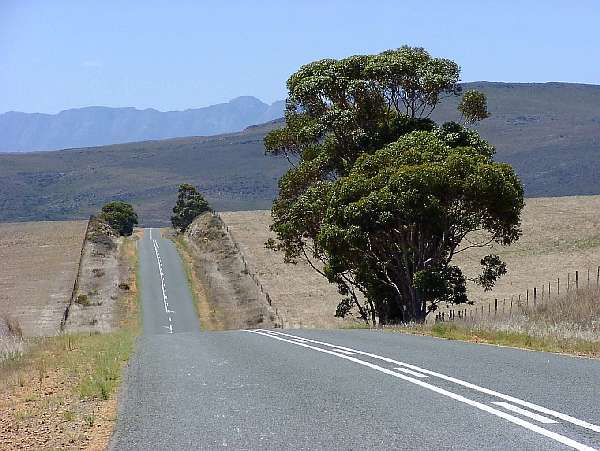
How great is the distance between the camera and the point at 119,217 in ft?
385

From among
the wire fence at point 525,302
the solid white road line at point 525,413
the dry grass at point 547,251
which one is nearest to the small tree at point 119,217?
the dry grass at point 547,251

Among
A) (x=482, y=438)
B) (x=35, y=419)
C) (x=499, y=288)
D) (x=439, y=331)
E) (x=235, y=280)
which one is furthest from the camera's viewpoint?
(x=235, y=280)

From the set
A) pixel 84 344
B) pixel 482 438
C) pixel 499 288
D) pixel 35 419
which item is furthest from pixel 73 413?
pixel 499 288

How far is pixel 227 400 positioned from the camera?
11.0 metres

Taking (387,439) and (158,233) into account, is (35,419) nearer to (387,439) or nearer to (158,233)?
(387,439)

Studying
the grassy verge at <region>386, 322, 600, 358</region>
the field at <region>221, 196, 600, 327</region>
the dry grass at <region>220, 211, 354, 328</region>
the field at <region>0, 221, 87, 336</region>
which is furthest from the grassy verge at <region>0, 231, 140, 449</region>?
the field at <region>221, 196, 600, 327</region>

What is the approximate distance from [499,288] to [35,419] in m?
45.8

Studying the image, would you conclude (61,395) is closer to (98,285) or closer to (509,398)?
(509,398)

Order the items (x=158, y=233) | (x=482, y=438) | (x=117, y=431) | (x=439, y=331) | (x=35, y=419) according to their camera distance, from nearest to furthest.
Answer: (x=482, y=438), (x=117, y=431), (x=35, y=419), (x=439, y=331), (x=158, y=233)

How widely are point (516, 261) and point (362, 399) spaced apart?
56692 millimetres

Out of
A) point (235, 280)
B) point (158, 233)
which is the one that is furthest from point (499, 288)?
point (158, 233)

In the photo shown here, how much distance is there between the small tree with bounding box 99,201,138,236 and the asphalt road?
10109 cm

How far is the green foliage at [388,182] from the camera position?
97.7ft

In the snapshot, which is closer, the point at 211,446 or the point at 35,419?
the point at 211,446
